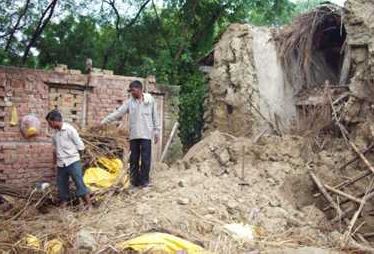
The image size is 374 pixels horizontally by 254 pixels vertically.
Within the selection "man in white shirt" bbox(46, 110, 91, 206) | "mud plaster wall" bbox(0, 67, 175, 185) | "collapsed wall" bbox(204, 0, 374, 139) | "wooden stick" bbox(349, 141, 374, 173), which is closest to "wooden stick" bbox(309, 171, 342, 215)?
"wooden stick" bbox(349, 141, 374, 173)

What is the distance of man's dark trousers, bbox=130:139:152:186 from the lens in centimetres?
766

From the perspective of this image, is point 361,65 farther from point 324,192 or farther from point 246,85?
point 324,192

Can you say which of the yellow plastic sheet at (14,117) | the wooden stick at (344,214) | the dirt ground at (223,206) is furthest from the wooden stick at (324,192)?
the yellow plastic sheet at (14,117)

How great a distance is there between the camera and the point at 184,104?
46.9 feet

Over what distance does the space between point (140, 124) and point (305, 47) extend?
15.1 ft

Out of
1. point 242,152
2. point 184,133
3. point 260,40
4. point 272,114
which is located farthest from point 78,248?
point 184,133

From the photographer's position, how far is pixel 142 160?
301 inches

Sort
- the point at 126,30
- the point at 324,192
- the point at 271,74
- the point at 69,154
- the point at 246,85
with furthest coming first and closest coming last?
the point at 126,30 → the point at 271,74 → the point at 246,85 → the point at 324,192 → the point at 69,154

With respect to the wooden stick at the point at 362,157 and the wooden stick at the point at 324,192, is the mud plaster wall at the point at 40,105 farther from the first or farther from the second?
the wooden stick at the point at 362,157

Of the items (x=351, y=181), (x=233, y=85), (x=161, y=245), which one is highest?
(x=233, y=85)

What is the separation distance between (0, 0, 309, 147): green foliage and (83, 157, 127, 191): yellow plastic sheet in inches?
265

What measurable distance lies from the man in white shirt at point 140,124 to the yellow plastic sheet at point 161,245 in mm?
1966

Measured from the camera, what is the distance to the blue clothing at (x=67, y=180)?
24.1 ft

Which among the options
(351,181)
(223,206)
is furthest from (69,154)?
(351,181)
